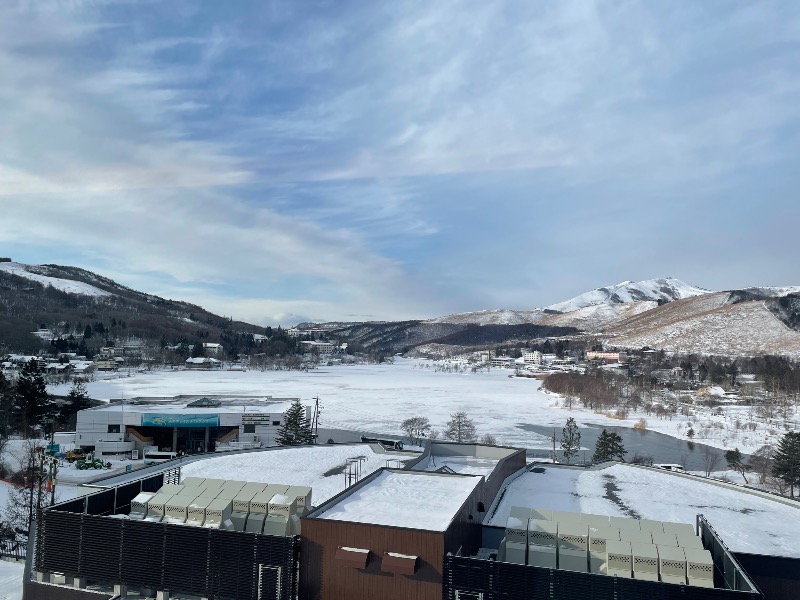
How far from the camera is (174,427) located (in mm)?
41688

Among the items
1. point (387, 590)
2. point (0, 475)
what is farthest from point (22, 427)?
point (387, 590)

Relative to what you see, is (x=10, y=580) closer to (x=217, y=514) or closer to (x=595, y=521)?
(x=217, y=514)

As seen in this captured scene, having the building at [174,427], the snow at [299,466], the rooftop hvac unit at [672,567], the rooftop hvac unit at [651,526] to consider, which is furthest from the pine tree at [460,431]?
the rooftop hvac unit at [672,567]

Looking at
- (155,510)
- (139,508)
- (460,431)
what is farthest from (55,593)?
(460,431)

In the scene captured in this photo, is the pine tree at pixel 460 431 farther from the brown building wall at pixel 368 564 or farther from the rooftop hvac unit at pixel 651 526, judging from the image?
the brown building wall at pixel 368 564

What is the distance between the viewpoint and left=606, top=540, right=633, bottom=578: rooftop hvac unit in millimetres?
9266

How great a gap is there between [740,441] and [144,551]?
Answer: 5111 centimetres

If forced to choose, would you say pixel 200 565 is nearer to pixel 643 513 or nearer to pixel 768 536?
pixel 643 513

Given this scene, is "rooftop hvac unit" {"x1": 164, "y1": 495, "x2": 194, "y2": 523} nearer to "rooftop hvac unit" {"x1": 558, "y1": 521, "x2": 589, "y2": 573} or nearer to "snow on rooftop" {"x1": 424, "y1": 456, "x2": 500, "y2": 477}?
"rooftop hvac unit" {"x1": 558, "y1": 521, "x2": 589, "y2": 573}

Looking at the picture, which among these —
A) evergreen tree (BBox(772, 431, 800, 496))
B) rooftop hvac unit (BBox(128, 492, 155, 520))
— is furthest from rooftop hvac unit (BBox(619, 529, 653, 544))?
evergreen tree (BBox(772, 431, 800, 496))

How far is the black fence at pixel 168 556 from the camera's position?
9883 mm

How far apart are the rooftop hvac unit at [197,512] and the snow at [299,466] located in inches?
206

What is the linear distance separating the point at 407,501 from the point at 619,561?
4.11m

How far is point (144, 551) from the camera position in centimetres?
1053
